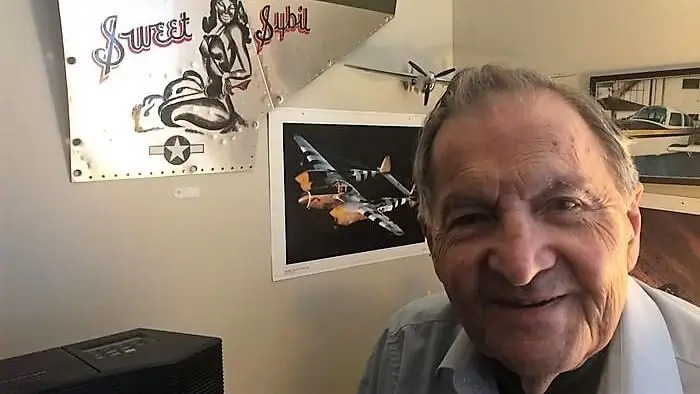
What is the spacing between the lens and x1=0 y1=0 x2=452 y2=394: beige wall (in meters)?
1.21

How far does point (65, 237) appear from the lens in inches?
49.5

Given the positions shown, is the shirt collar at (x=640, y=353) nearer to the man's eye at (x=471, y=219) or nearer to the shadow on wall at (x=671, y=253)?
the man's eye at (x=471, y=219)

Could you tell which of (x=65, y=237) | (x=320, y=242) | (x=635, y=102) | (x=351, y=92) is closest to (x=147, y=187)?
(x=65, y=237)

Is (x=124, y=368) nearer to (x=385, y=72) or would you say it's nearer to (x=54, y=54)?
(x=54, y=54)

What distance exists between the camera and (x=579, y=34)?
1708 millimetres

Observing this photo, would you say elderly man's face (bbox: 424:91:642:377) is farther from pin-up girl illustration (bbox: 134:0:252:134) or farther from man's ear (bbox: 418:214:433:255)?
pin-up girl illustration (bbox: 134:0:252:134)

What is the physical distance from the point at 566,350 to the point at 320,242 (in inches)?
35.8

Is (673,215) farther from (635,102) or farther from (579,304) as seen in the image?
(579,304)

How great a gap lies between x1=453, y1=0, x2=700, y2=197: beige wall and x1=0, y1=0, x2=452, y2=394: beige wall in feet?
0.53

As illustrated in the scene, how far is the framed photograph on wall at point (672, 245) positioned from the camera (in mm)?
1494

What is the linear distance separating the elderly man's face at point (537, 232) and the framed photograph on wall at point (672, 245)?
725 mm

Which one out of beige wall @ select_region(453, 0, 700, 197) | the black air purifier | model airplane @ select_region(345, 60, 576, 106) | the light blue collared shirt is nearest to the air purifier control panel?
the black air purifier

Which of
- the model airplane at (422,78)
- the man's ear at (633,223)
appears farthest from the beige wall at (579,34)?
the man's ear at (633,223)

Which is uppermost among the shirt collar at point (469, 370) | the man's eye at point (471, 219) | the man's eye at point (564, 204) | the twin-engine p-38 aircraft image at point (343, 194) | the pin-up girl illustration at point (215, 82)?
the pin-up girl illustration at point (215, 82)
